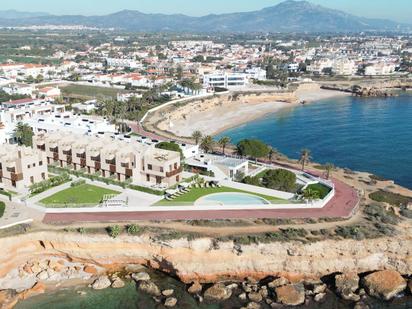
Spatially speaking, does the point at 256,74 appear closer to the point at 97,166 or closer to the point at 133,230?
the point at 97,166

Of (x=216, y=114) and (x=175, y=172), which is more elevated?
(x=175, y=172)

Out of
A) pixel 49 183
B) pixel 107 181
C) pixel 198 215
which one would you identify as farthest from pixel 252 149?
pixel 49 183

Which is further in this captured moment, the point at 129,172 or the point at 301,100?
the point at 301,100

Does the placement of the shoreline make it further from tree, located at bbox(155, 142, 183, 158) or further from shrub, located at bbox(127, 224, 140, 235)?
shrub, located at bbox(127, 224, 140, 235)

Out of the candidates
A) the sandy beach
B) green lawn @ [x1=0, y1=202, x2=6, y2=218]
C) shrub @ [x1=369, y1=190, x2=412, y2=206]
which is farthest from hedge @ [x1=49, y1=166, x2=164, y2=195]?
the sandy beach

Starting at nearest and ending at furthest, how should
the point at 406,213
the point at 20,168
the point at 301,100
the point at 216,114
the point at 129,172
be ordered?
the point at 406,213 < the point at 20,168 < the point at 129,172 < the point at 216,114 < the point at 301,100

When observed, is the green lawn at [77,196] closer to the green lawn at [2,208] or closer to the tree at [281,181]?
the green lawn at [2,208]
